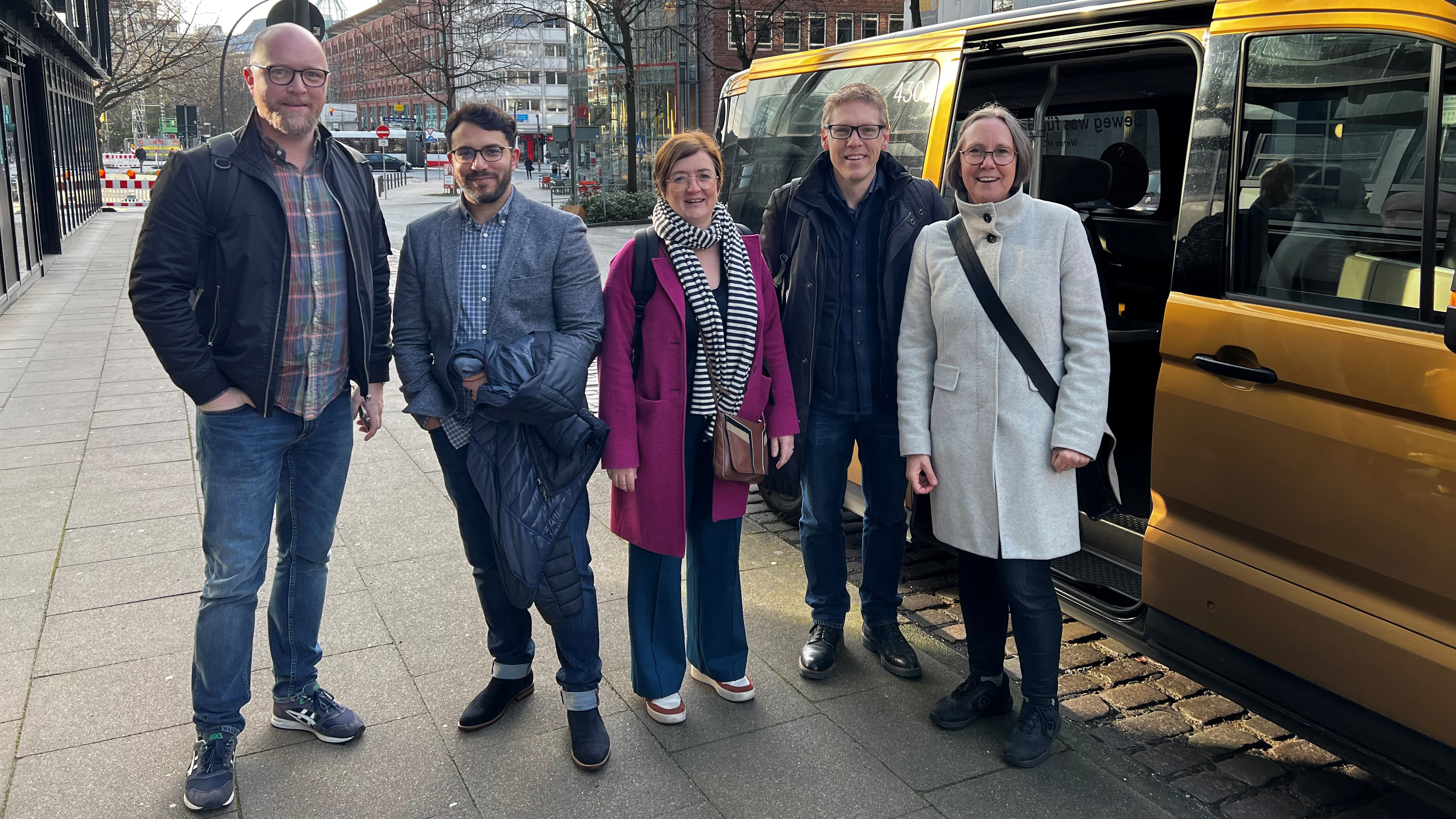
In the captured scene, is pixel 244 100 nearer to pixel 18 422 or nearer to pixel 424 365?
pixel 18 422

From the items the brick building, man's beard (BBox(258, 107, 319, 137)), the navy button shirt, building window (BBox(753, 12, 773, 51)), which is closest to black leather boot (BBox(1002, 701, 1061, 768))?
the navy button shirt

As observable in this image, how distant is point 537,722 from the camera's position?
11.2 ft

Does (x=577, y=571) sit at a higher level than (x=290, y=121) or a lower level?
lower

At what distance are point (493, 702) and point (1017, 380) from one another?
6.12ft

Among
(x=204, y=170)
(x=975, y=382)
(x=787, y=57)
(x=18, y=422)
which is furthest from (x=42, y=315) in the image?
(x=975, y=382)

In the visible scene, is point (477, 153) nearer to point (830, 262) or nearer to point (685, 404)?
point (685, 404)

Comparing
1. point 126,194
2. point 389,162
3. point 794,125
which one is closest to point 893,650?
point 794,125

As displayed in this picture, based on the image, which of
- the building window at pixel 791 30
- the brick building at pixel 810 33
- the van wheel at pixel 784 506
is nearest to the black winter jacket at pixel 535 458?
the van wheel at pixel 784 506

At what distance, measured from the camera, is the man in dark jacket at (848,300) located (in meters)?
3.49

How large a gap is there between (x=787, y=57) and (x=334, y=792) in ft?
13.3

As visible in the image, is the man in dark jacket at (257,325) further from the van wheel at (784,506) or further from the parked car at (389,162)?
the parked car at (389,162)

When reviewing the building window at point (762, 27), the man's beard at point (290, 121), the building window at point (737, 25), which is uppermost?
the building window at point (762, 27)

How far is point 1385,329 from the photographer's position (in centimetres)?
257

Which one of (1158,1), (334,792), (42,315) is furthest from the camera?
(42,315)
